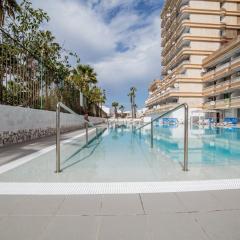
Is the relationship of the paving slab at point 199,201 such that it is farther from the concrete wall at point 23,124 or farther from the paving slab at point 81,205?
the concrete wall at point 23,124

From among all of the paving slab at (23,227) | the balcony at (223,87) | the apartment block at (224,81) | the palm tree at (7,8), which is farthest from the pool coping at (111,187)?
the balcony at (223,87)

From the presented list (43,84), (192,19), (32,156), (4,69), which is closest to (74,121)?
(43,84)

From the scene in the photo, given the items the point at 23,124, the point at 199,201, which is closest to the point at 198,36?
the point at 23,124

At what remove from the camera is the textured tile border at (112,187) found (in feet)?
11.5

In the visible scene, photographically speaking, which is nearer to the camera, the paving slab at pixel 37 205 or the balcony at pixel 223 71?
the paving slab at pixel 37 205

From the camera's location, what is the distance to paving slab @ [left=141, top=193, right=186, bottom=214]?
283 centimetres

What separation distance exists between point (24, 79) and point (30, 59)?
1.21 meters

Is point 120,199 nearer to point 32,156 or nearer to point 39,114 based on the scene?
point 32,156

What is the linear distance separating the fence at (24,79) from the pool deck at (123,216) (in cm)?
610

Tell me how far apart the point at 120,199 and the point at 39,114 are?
30.3 feet

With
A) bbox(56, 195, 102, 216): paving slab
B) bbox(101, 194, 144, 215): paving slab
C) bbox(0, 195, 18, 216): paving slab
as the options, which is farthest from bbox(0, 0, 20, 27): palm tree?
bbox(101, 194, 144, 215): paving slab

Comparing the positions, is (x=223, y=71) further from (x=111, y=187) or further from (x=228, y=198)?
(x=111, y=187)

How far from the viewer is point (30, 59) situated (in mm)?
10648

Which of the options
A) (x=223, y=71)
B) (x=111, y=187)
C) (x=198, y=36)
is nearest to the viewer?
(x=111, y=187)
